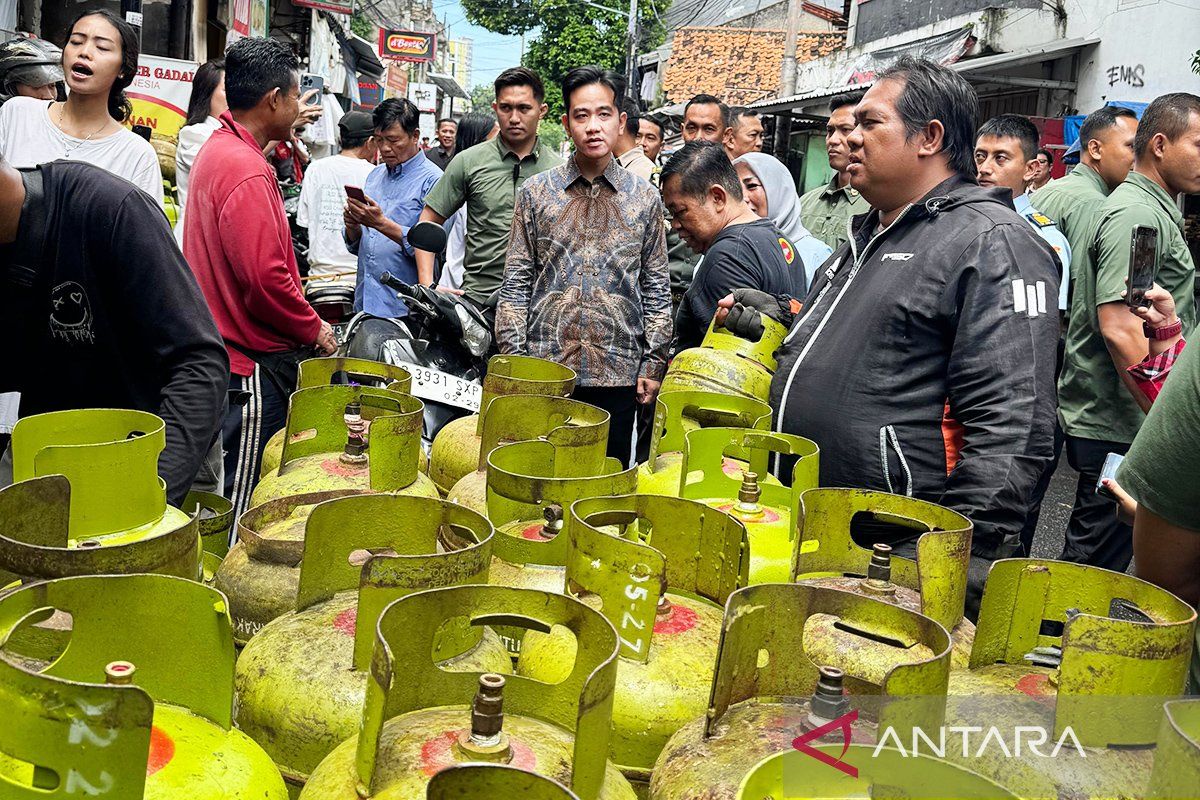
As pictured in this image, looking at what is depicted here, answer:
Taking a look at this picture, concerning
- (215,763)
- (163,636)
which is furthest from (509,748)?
(163,636)

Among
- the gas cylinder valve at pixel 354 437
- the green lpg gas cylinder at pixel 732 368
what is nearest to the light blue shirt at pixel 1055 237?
the green lpg gas cylinder at pixel 732 368

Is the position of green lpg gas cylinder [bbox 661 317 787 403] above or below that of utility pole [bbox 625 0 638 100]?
below

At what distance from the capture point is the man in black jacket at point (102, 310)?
2391 millimetres

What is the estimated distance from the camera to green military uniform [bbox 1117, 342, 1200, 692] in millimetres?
1608

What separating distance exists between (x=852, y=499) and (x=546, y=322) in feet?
8.60

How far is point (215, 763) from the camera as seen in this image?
127cm

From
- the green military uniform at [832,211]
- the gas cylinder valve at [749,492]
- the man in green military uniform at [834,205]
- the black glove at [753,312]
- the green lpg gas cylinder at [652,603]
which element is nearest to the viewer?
the green lpg gas cylinder at [652,603]

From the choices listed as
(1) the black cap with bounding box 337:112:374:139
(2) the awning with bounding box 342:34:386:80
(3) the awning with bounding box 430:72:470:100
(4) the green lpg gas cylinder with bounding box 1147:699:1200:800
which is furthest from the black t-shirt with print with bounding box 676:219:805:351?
(3) the awning with bounding box 430:72:470:100

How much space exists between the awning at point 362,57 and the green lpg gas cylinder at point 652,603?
90.7ft

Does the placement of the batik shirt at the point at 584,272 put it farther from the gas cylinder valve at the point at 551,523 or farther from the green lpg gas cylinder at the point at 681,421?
the gas cylinder valve at the point at 551,523

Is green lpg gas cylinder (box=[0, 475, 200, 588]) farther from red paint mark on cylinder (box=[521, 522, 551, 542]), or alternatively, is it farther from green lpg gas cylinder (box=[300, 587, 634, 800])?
red paint mark on cylinder (box=[521, 522, 551, 542])

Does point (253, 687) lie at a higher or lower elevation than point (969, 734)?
lower

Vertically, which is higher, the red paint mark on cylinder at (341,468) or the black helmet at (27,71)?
the black helmet at (27,71)

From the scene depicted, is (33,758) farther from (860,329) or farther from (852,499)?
(860,329)
